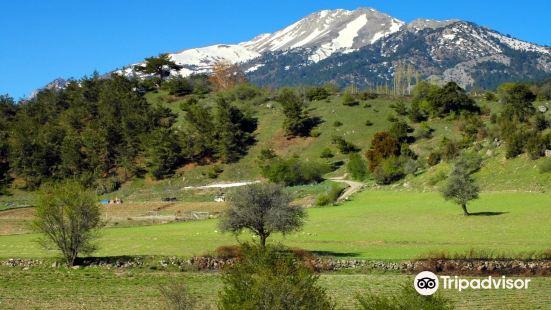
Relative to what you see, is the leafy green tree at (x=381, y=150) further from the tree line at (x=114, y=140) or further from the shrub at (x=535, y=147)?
the tree line at (x=114, y=140)

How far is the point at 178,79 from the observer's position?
145 metres

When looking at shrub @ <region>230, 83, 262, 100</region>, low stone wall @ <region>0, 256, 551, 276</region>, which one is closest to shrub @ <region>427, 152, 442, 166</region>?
low stone wall @ <region>0, 256, 551, 276</region>

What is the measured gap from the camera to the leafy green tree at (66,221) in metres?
36.0

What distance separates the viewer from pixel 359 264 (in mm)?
33719

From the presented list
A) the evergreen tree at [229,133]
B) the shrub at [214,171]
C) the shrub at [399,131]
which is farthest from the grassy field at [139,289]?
the evergreen tree at [229,133]

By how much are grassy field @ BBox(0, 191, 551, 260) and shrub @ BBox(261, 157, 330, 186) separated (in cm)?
2789

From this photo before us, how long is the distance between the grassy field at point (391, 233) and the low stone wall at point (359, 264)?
6.98ft

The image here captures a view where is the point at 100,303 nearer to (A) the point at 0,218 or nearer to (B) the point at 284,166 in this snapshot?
(A) the point at 0,218

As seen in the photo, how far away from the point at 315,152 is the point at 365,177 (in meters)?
20.7

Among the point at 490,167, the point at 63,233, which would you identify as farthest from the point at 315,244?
the point at 490,167

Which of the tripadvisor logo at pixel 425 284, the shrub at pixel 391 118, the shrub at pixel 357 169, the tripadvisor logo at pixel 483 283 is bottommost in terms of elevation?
the tripadvisor logo at pixel 483 283

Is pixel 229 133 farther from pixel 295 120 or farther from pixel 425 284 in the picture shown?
pixel 425 284

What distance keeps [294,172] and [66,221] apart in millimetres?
58751

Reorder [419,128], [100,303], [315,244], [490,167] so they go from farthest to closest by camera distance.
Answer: [419,128] < [490,167] < [315,244] < [100,303]
